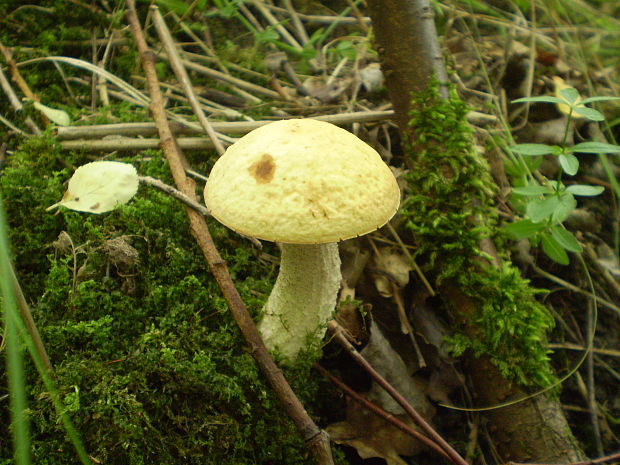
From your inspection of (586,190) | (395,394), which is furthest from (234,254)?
(586,190)

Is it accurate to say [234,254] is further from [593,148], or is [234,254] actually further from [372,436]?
[593,148]

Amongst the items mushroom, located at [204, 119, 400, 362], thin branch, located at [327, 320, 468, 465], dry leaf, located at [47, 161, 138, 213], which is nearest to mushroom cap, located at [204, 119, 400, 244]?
mushroom, located at [204, 119, 400, 362]

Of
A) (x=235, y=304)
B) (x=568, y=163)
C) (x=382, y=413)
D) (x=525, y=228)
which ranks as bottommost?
(x=382, y=413)

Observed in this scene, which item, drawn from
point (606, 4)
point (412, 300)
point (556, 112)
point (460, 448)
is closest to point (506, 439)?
point (460, 448)

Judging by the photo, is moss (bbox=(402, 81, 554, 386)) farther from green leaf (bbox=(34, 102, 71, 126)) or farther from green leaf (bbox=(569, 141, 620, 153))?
green leaf (bbox=(34, 102, 71, 126))

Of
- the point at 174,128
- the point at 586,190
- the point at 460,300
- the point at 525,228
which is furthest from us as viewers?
the point at 174,128

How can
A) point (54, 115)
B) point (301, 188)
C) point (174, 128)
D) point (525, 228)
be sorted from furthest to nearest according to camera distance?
point (174, 128)
point (54, 115)
point (525, 228)
point (301, 188)
